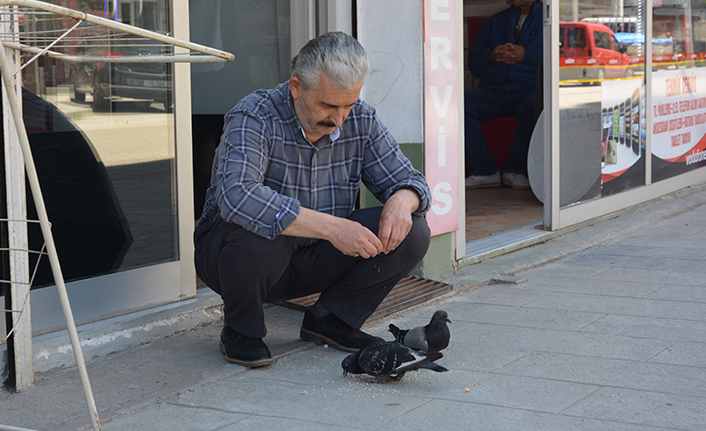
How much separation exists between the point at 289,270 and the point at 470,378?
79 cm

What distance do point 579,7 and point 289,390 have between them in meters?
3.90

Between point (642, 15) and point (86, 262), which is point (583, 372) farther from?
point (642, 15)

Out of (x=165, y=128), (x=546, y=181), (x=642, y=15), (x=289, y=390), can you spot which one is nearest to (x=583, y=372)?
(x=289, y=390)

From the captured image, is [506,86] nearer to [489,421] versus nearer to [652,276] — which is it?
[652,276]

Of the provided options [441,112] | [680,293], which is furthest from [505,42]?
[680,293]

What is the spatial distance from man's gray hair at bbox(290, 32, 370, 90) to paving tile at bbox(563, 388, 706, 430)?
1.32 metres

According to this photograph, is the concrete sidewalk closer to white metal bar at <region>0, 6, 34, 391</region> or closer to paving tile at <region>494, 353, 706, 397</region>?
paving tile at <region>494, 353, 706, 397</region>

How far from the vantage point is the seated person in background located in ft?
23.1

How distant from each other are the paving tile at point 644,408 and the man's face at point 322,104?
4.14 feet

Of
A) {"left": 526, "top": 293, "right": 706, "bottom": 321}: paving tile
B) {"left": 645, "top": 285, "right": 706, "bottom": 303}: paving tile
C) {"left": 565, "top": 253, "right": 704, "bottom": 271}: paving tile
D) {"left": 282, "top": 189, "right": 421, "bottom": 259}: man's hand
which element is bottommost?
{"left": 526, "top": 293, "right": 706, "bottom": 321}: paving tile

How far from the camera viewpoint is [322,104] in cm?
275

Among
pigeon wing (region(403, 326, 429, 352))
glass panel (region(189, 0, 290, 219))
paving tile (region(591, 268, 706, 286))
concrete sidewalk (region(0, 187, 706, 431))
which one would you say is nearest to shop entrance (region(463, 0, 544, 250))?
paving tile (region(591, 268, 706, 286))

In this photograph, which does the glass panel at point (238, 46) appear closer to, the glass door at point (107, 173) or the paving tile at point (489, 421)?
the glass door at point (107, 173)

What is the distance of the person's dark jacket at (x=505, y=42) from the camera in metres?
6.98
